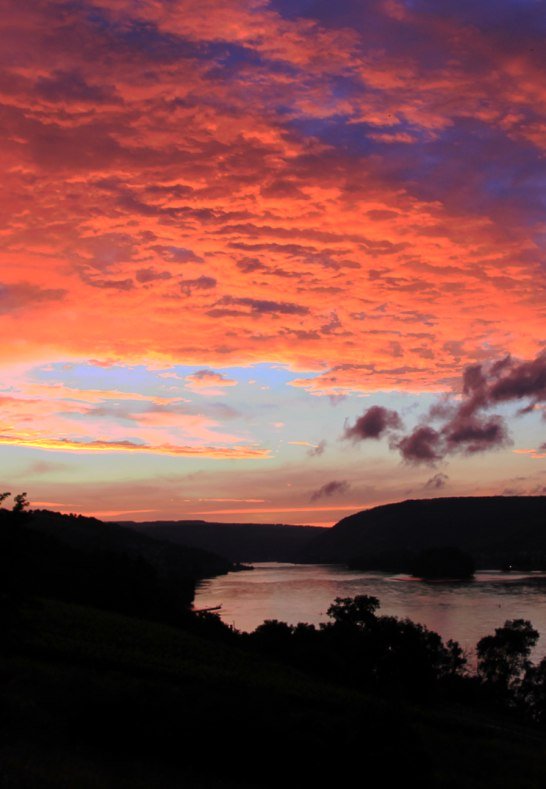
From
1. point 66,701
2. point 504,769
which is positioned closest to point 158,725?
point 66,701

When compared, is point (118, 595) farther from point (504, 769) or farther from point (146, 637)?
point (504, 769)

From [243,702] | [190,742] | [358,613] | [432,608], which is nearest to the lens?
[190,742]

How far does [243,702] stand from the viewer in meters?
27.5

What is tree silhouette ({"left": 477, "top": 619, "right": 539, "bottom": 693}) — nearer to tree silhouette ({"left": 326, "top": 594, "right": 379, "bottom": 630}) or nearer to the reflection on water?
tree silhouette ({"left": 326, "top": 594, "right": 379, "bottom": 630})

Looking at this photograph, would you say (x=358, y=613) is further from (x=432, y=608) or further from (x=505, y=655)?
(x=432, y=608)

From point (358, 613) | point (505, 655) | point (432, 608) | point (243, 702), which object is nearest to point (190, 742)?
point (243, 702)

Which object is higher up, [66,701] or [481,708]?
[66,701]

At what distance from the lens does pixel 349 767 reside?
24.7m

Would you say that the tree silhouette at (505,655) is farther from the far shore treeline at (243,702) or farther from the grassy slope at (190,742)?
the grassy slope at (190,742)

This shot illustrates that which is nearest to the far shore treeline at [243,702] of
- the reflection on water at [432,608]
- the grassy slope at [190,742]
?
the grassy slope at [190,742]

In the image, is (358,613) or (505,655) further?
(358,613)

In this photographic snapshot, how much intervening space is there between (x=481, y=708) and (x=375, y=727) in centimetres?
4917

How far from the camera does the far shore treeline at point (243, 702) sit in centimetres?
2442

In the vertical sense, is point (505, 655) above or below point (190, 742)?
below
